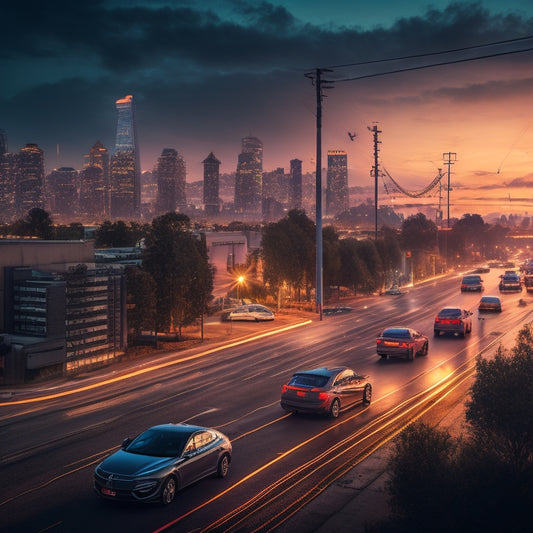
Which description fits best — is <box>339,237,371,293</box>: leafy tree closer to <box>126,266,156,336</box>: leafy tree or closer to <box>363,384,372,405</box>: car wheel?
<box>126,266,156,336</box>: leafy tree

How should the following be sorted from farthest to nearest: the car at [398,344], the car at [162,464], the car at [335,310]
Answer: the car at [335,310] < the car at [398,344] < the car at [162,464]

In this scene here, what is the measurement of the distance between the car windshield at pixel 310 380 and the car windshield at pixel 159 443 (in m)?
7.16

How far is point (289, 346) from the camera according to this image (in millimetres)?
37031

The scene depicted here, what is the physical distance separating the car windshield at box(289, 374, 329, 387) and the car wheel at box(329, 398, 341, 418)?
69 centimetres

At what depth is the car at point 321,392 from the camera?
66.2ft

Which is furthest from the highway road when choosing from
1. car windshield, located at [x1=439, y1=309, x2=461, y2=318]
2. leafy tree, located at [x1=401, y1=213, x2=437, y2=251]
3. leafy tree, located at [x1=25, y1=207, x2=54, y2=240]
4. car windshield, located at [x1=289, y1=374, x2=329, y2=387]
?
leafy tree, located at [x1=401, y1=213, x2=437, y2=251]

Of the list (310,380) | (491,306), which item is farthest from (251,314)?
(310,380)

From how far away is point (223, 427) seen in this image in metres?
19.4

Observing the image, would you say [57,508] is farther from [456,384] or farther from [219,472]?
[456,384]

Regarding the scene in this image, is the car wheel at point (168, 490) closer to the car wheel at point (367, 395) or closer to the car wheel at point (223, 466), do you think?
the car wheel at point (223, 466)

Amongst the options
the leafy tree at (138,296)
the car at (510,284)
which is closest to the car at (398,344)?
the leafy tree at (138,296)

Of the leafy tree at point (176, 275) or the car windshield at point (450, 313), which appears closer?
the leafy tree at point (176, 275)

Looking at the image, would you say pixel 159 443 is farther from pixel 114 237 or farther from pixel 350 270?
pixel 114 237

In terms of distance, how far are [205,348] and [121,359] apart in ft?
17.2
